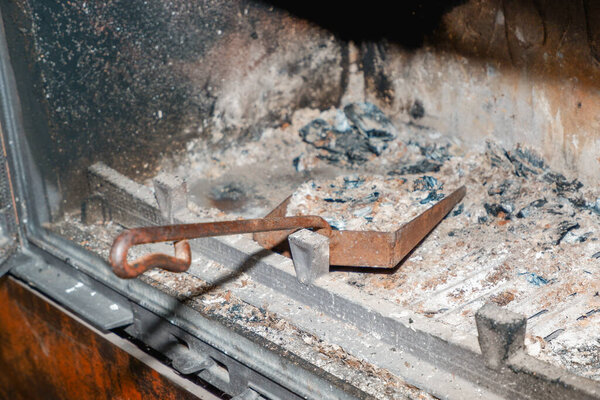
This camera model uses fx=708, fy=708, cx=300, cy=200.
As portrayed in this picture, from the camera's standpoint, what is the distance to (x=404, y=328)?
8.89ft

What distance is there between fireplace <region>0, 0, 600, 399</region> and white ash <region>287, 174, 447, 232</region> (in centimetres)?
2

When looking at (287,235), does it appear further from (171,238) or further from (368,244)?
(171,238)

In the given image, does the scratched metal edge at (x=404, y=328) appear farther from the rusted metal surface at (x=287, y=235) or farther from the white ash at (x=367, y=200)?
the white ash at (x=367, y=200)

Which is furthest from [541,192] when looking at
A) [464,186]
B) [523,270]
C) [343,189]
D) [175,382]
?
[175,382]

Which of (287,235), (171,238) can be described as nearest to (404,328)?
(287,235)

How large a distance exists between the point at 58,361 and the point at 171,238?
6.76ft

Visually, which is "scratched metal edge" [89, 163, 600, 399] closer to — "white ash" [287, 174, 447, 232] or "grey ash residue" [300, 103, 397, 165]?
"white ash" [287, 174, 447, 232]

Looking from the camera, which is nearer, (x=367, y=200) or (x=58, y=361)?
(x=367, y=200)

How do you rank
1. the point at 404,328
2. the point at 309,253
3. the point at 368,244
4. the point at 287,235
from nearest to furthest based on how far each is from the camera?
1. the point at 404,328
2. the point at 309,253
3. the point at 368,244
4. the point at 287,235

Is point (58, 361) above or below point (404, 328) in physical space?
below

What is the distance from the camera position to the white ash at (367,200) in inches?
140

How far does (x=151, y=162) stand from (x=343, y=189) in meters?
1.19

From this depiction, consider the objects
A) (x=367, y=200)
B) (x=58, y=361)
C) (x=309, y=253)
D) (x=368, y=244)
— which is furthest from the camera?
(x=58, y=361)

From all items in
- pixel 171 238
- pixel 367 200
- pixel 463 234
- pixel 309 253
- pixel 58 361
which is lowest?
pixel 58 361
